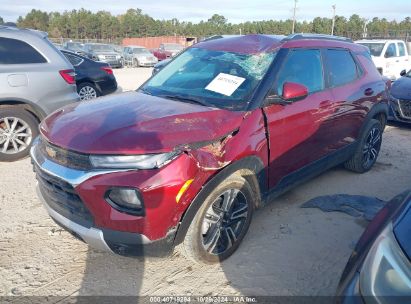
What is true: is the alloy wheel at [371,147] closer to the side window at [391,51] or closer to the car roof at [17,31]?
the car roof at [17,31]

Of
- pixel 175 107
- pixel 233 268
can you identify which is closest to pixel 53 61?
pixel 175 107

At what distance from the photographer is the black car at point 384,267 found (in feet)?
4.88

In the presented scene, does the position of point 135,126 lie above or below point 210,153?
above

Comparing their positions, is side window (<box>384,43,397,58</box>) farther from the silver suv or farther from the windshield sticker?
the silver suv

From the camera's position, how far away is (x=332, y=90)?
13.2 ft

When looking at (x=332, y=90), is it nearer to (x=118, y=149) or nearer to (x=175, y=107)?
(x=175, y=107)

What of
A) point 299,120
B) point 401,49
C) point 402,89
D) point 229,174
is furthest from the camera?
point 401,49

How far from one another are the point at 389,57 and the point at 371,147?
998 centimetres

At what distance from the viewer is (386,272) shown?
1562mm

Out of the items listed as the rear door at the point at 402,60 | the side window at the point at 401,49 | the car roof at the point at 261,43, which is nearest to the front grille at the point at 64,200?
the car roof at the point at 261,43

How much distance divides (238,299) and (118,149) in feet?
4.58

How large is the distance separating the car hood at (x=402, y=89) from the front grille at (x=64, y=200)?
24.1ft

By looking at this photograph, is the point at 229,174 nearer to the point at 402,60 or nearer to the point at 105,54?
Result: the point at 402,60

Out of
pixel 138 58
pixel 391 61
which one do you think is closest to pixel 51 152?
pixel 391 61
